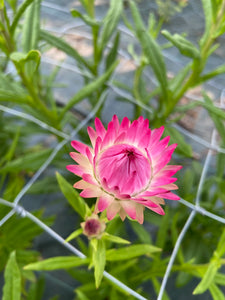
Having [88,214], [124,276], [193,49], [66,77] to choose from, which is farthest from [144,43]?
[66,77]

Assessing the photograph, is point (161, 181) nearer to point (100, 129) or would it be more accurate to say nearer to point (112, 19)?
point (100, 129)

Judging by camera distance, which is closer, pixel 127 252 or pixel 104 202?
pixel 104 202

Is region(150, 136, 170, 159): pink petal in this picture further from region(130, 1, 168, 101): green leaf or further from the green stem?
the green stem

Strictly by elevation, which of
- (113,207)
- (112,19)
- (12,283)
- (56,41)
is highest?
(112,19)

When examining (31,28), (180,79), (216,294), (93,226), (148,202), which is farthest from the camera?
(180,79)

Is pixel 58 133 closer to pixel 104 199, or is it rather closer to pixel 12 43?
pixel 12 43

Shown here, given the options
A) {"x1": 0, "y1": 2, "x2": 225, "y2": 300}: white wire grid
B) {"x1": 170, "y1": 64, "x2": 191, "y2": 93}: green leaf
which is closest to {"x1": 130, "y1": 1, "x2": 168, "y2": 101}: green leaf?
→ {"x1": 170, "y1": 64, "x2": 191, "y2": 93}: green leaf

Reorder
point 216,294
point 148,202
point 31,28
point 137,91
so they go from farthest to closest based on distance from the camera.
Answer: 1. point 137,91
2. point 31,28
3. point 216,294
4. point 148,202

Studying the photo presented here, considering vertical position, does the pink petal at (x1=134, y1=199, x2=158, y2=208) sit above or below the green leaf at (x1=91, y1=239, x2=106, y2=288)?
above

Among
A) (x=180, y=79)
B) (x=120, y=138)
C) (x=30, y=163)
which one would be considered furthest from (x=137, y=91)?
(x=120, y=138)
